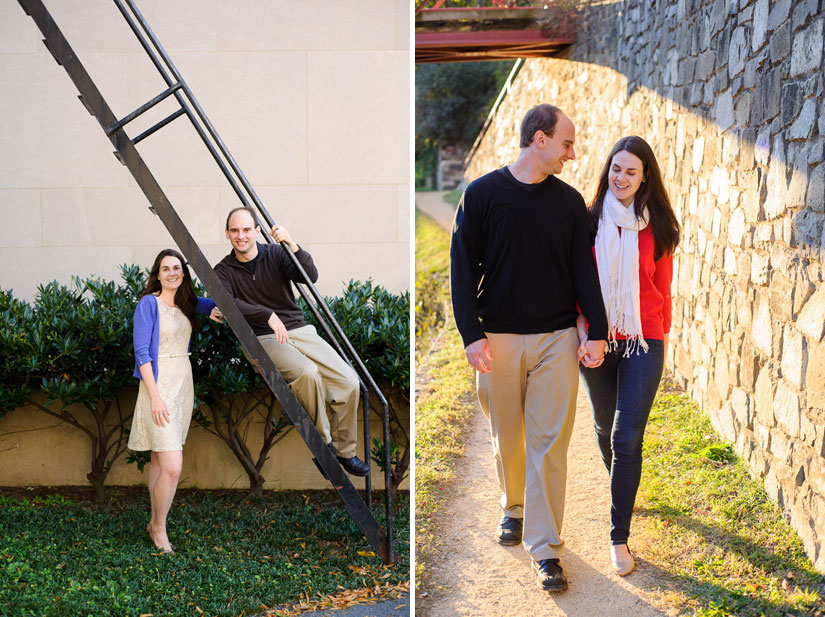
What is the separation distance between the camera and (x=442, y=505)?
4168mm

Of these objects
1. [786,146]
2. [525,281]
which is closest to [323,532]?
[525,281]

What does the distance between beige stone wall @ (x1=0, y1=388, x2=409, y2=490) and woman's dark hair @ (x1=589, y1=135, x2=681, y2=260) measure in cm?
258

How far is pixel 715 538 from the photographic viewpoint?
362cm

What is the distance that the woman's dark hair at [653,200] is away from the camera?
11.3 ft

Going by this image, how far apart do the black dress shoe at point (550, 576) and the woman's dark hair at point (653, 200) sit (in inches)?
54.3

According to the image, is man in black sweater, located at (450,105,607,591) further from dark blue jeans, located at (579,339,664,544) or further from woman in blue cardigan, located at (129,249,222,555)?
woman in blue cardigan, located at (129,249,222,555)

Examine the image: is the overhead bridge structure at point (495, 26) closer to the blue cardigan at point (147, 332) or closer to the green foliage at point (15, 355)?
the green foliage at point (15, 355)

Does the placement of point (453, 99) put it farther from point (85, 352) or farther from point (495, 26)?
point (85, 352)

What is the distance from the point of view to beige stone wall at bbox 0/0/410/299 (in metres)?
6.07

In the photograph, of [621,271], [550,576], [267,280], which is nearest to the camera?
[550,576]

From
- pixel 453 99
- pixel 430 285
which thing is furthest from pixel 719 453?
pixel 453 99

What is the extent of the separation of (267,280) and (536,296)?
184 cm

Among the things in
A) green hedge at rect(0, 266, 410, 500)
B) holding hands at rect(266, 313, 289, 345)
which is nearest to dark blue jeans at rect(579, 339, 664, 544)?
holding hands at rect(266, 313, 289, 345)

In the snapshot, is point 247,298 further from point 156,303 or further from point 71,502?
point 71,502
